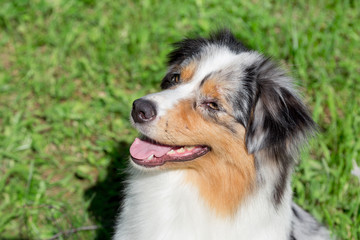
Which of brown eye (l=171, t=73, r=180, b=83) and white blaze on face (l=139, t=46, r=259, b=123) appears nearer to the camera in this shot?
white blaze on face (l=139, t=46, r=259, b=123)

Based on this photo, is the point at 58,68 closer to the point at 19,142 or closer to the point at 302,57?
the point at 19,142

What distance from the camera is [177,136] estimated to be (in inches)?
110

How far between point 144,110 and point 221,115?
19.5 inches

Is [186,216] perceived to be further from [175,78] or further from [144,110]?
[175,78]

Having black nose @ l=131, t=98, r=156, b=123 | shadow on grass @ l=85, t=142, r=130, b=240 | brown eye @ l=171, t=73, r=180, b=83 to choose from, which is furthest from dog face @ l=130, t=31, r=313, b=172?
shadow on grass @ l=85, t=142, r=130, b=240

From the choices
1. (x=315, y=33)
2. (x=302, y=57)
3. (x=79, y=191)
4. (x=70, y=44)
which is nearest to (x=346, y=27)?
(x=315, y=33)

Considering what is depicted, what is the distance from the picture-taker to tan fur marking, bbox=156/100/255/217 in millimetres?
2793

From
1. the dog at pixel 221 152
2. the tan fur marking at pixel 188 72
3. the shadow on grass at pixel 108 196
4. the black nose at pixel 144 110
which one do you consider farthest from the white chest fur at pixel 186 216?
the shadow on grass at pixel 108 196

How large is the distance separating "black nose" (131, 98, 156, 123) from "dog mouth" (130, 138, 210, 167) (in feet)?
0.90

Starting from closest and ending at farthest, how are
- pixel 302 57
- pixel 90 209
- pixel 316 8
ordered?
1. pixel 90 209
2. pixel 302 57
3. pixel 316 8

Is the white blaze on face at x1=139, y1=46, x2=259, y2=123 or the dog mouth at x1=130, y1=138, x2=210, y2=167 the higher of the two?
the white blaze on face at x1=139, y1=46, x2=259, y2=123

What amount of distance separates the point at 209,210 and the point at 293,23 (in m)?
3.63

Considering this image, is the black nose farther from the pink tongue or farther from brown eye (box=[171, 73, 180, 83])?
brown eye (box=[171, 73, 180, 83])

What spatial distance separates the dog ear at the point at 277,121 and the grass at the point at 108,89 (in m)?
1.52
